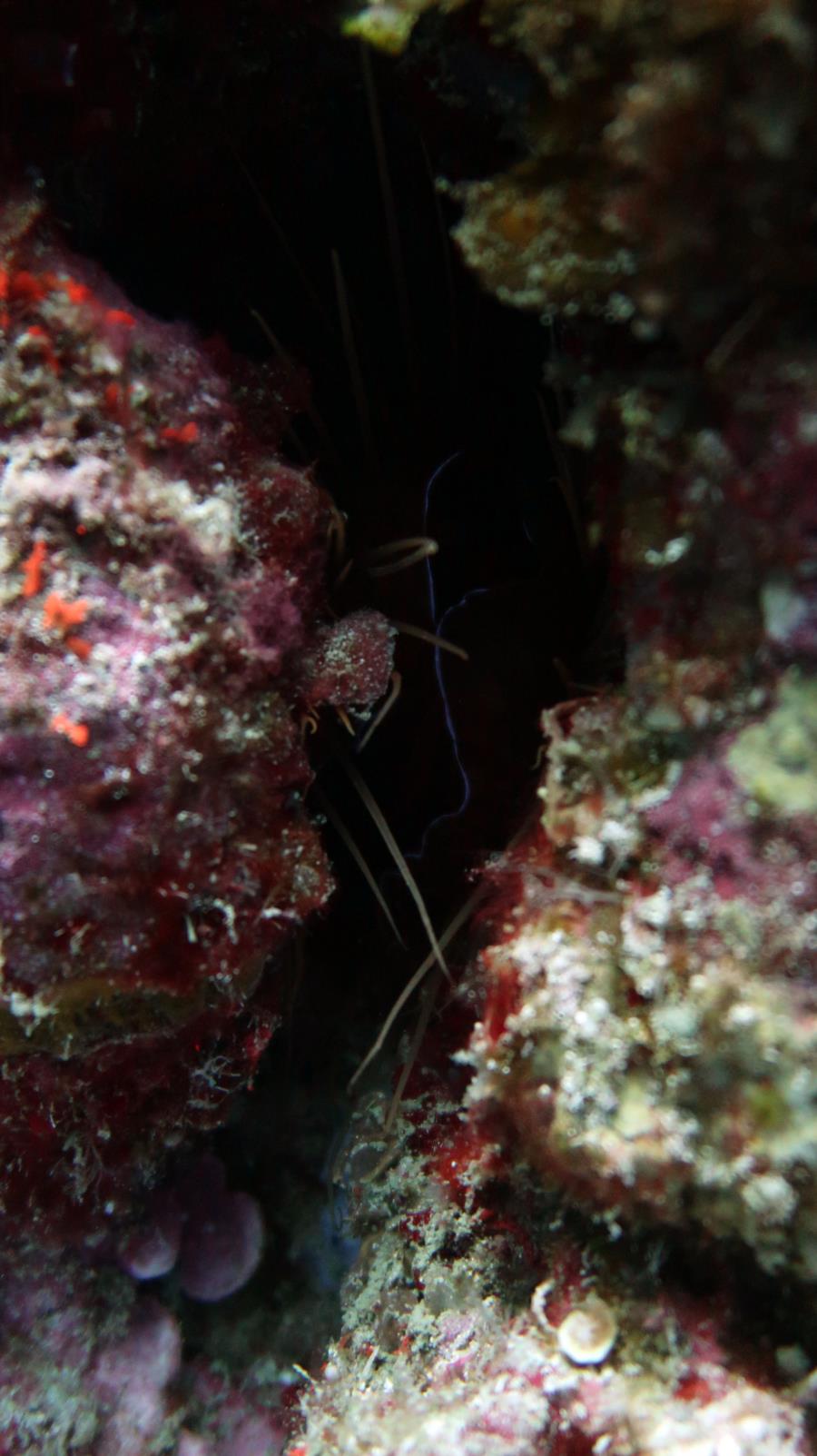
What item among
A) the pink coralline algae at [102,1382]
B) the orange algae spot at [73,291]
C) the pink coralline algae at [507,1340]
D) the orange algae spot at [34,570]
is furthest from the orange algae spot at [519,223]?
the pink coralline algae at [102,1382]

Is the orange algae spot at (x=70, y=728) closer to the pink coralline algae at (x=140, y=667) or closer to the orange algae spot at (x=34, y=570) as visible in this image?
the pink coralline algae at (x=140, y=667)

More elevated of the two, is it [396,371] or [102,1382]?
[396,371]

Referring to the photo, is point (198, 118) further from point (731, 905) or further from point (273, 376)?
point (731, 905)

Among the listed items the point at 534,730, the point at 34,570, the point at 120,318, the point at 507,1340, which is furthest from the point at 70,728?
the point at 507,1340

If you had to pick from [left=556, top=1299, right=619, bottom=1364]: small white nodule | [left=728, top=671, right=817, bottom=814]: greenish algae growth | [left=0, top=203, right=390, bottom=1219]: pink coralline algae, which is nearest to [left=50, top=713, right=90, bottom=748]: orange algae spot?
[left=0, top=203, right=390, bottom=1219]: pink coralline algae

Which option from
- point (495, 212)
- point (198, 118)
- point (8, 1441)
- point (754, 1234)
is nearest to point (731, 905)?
point (754, 1234)

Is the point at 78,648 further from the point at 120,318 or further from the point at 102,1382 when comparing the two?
the point at 102,1382
